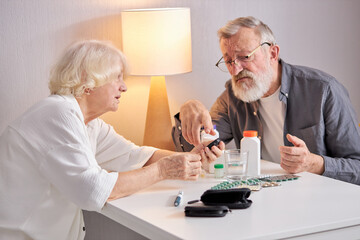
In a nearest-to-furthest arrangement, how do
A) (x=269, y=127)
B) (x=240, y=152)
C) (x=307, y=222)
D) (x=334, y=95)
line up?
(x=307, y=222), (x=240, y=152), (x=334, y=95), (x=269, y=127)

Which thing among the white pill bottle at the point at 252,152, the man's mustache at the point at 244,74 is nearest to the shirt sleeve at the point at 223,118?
the man's mustache at the point at 244,74

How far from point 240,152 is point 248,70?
0.58m

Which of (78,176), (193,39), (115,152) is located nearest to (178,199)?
(78,176)

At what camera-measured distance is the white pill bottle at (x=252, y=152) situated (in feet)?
6.47

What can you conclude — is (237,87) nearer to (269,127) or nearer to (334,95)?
(269,127)

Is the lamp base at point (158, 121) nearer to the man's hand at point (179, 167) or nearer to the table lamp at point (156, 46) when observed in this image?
the table lamp at point (156, 46)

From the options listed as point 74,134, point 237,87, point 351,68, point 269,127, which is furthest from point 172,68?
point 351,68

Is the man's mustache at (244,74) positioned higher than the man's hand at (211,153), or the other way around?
the man's mustache at (244,74)

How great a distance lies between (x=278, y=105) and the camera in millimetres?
2459

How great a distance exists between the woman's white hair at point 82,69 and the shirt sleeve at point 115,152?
0.31 m

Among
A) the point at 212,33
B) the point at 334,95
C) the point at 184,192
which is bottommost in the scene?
the point at 184,192

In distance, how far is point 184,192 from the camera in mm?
1798

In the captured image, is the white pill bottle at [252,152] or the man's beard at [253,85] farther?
the man's beard at [253,85]

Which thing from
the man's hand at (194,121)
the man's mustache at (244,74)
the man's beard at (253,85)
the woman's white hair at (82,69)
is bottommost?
the man's hand at (194,121)
